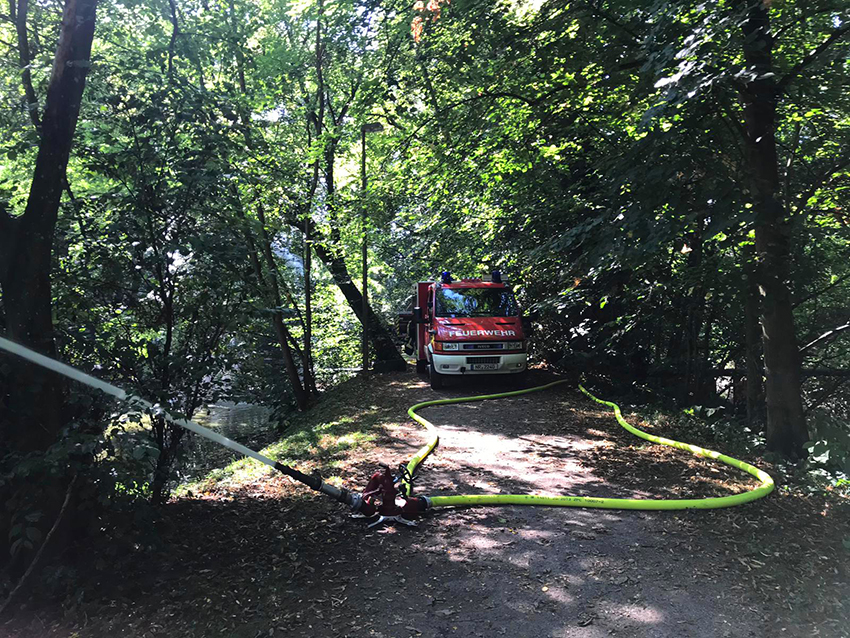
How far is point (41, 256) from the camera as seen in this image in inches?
149

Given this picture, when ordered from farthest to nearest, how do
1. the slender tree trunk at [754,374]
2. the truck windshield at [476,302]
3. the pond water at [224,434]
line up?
the truck windshield at [476,302] < the slender tree trunk at [754,374] < the pond water at [224,434]

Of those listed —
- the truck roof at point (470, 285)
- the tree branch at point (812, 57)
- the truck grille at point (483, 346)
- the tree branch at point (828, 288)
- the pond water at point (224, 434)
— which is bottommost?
the pond water at point (224, 434)

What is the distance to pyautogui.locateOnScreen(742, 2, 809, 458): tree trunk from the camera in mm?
5152

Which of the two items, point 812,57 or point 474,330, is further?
point 474,330

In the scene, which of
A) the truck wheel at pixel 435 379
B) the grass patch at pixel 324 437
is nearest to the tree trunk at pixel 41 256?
the grass patch at pixel 324 437

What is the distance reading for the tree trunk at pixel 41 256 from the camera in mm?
3566

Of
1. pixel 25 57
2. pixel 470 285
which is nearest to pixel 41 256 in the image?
pixel 25 57

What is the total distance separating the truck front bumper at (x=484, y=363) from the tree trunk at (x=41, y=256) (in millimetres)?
8688

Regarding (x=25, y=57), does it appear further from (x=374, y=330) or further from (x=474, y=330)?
(x=374, y=330)

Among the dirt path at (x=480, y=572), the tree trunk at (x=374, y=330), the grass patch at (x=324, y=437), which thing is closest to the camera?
the dirt path at (x=480, y=572)

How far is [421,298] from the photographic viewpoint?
14.6 meters

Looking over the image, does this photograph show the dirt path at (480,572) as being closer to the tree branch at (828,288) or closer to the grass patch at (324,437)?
the grass patch at (324,437)

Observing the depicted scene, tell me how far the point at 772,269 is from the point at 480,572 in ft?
14.4

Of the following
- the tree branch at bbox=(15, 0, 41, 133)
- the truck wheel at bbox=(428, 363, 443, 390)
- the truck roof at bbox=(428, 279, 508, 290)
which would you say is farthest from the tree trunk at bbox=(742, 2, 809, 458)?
the truck wheel at bbox=(428, 363, 443, 390)
